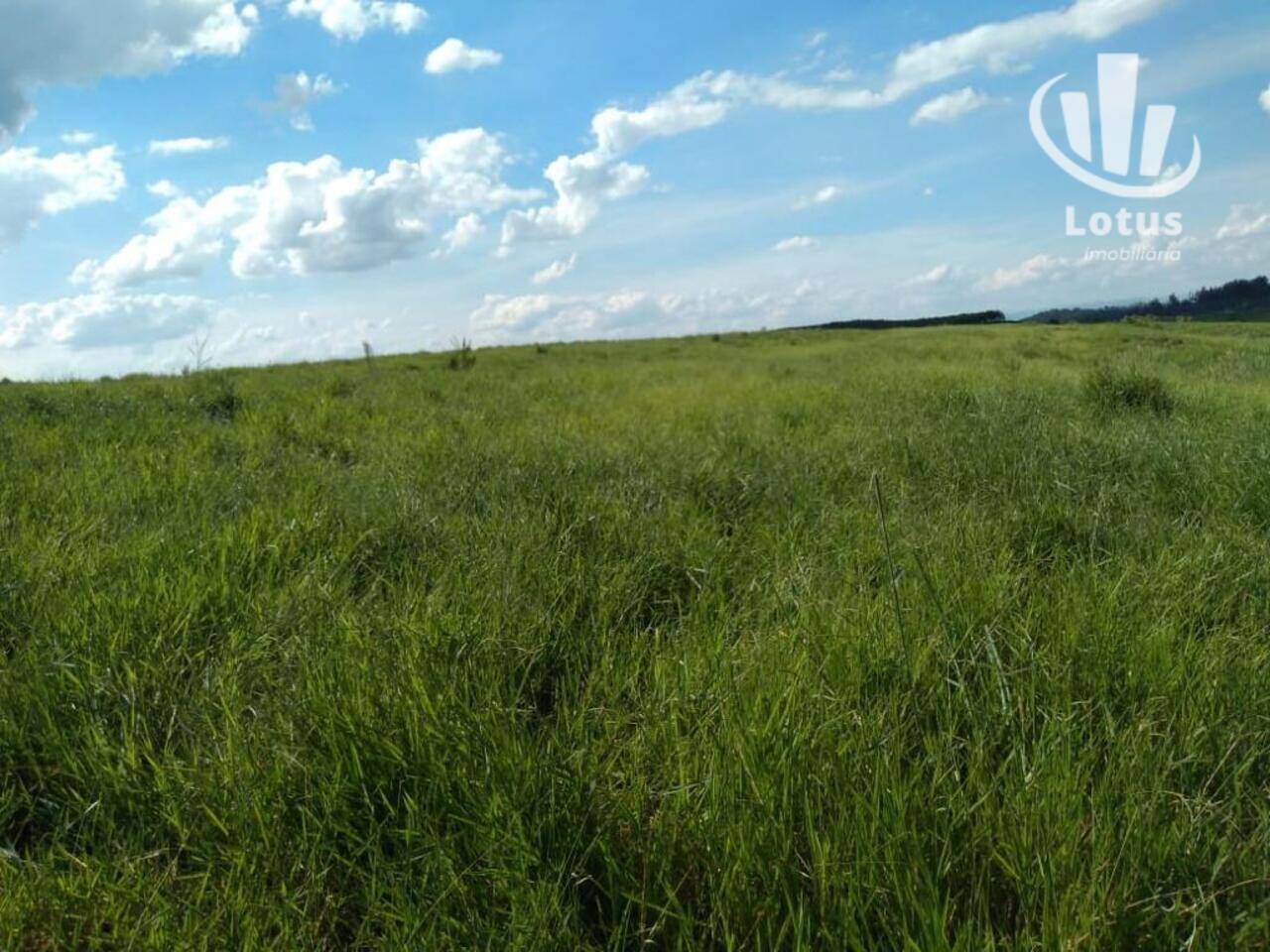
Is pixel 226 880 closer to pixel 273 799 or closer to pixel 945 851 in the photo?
pixel 273 799

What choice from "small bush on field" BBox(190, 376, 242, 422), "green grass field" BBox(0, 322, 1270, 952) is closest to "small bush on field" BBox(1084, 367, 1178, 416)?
"green grass field" BBox(0, 322, 1270, 952)

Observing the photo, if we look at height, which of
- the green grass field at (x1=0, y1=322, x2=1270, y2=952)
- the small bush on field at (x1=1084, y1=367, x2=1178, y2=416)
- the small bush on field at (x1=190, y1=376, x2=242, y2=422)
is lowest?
the green grass field at (x1=0, y1=322, x2=1270, y2=952)

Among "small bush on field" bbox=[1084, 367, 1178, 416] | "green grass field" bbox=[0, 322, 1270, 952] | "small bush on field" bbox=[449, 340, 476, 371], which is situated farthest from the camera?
"small bush on field" bbox=[449, 340, 476, 371]

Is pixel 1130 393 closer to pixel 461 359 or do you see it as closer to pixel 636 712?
pixel 636 712

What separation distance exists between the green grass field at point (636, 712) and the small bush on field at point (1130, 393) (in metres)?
2.24

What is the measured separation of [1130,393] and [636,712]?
5844 millimetres

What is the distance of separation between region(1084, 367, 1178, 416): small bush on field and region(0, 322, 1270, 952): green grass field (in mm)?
2244

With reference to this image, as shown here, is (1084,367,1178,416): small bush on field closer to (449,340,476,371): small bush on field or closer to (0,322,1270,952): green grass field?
(0,322,1270,952): green grass field

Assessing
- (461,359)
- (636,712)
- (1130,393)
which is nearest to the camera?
(636,712)

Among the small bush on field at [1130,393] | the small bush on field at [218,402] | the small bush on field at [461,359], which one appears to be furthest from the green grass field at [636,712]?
the small bush on field at [461,359]

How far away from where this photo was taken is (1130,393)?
5684 millimetres

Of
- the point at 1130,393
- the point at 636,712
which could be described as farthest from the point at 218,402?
the point at 1130,393

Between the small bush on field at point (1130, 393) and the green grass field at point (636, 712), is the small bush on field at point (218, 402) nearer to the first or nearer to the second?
the green grass field at point (636, 712)

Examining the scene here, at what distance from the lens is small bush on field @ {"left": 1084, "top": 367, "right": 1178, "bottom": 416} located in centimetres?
549
